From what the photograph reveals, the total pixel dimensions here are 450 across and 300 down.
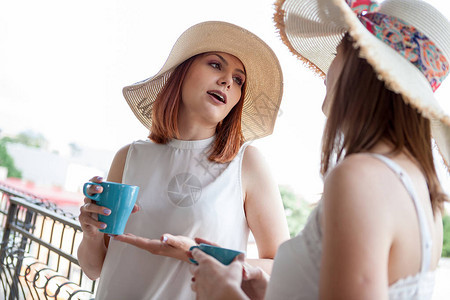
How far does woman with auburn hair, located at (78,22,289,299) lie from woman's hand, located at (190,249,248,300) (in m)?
0.29

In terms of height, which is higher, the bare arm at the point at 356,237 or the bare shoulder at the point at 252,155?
the bare arm at the point at 356,237

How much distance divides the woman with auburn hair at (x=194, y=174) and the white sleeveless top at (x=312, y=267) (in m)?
0.36

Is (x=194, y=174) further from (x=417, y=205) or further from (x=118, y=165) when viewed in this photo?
(x=417, y=205)

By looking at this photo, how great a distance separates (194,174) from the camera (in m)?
1.18

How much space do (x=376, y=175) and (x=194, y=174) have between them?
2.43 feet

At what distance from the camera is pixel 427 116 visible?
0.58 meters

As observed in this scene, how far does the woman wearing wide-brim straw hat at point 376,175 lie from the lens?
19.0 inches

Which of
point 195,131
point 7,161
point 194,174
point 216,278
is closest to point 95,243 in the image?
point 194,174

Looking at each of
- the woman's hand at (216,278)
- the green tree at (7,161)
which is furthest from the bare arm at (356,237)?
the green tree at (7,161)

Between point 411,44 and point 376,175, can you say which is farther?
point 411,44

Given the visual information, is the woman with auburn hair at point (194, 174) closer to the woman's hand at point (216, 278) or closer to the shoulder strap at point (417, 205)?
the woman's hand at point (216, 278)

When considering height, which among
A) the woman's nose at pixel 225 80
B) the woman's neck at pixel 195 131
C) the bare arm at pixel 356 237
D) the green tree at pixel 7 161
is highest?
the woman's nose at pixel 225 80

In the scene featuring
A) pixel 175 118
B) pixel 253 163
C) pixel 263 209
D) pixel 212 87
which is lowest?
pixel 263 209

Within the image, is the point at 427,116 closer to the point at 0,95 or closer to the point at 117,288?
the point at 117,288
